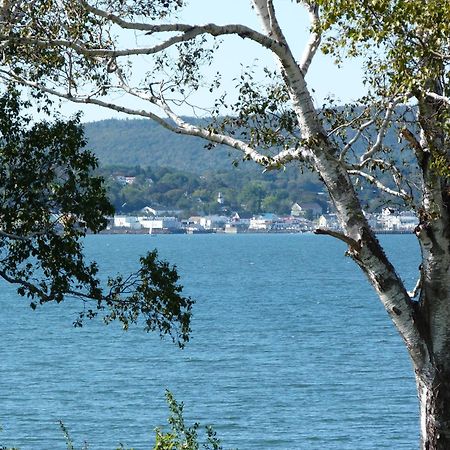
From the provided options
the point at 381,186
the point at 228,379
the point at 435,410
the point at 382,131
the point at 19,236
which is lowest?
the point at 228,379

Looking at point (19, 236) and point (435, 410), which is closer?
point (435, 410)

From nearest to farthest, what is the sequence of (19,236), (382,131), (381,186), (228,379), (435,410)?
(382,131) → (435,410) → (381,186) → (19,236) → (228,379)

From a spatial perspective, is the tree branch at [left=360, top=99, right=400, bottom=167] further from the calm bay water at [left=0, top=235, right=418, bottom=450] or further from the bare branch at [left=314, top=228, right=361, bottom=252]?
the calm bay water at [left=0, top=235, right=418, bottom=450]

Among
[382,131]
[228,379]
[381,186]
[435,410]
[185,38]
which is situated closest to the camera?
[185,38]

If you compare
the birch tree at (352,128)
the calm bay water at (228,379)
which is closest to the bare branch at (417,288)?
the birch tree at (352,128)

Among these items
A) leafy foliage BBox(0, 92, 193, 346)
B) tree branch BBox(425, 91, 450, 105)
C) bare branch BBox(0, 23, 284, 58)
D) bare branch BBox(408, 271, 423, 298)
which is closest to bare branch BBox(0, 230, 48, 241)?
leafy foliage BBox(0, 92, 193, 346)

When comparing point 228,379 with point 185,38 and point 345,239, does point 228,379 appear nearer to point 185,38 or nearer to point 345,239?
point 345,239

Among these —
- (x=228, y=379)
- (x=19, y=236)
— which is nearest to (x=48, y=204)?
(x=19, y=236)

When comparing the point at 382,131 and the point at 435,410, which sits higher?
the point at 382,131

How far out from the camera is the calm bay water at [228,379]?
105 feet

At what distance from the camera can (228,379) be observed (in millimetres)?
41875

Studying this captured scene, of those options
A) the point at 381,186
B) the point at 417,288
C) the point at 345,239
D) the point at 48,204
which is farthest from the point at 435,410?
the point at 48,204

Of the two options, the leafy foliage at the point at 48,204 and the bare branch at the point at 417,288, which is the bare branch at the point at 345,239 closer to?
the bare branch at the point at 417,288

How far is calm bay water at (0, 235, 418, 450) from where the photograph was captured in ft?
105
